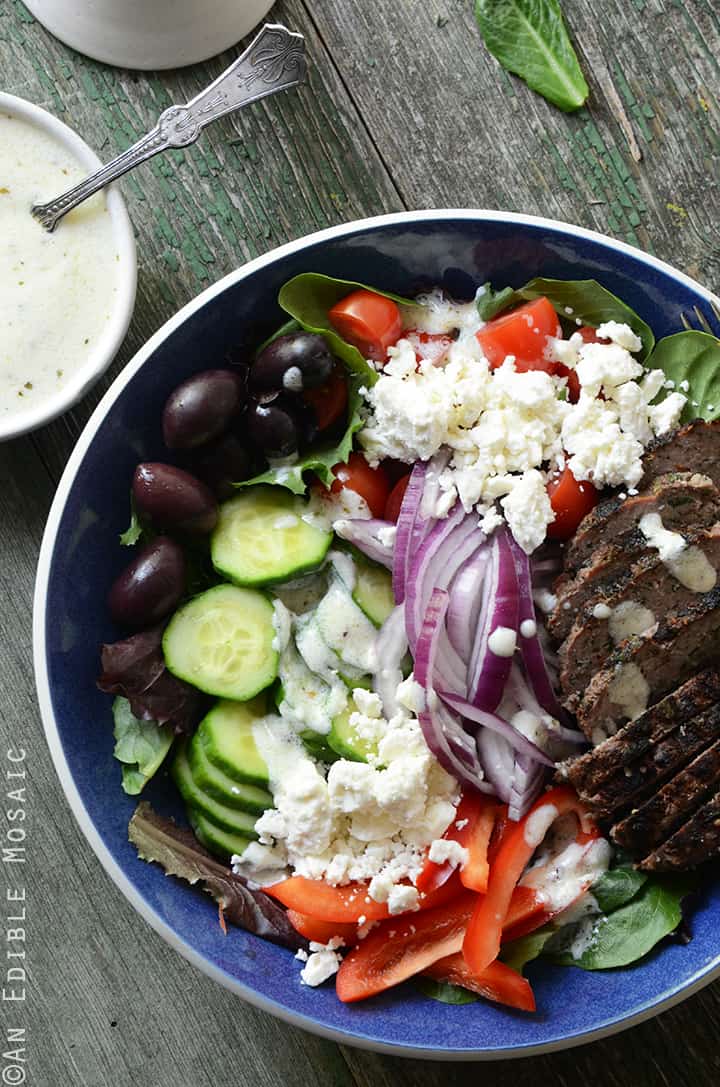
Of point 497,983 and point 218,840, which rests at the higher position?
point 218,840

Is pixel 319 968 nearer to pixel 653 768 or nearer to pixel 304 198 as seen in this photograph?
pixel 653 768

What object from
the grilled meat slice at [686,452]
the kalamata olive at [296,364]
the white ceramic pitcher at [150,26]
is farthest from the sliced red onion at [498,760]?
the white ceramic pitcher at [150,26]

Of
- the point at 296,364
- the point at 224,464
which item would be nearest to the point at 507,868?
the point at 224,464

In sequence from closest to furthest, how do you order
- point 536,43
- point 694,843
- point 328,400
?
point 694,843 → point 328,400 → point 536,43

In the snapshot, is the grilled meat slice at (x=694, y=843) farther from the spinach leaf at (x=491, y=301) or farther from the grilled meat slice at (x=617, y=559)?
the spinach leaf at (x=491, y=301)

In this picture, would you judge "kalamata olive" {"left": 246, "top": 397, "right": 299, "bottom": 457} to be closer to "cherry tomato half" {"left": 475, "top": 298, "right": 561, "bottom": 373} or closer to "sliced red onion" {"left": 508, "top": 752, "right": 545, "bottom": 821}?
"cherry tomato half" {"left": 475, "top": 298, "right": 561, "bottom": 373}

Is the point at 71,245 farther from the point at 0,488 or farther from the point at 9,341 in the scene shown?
the point at 0,488
